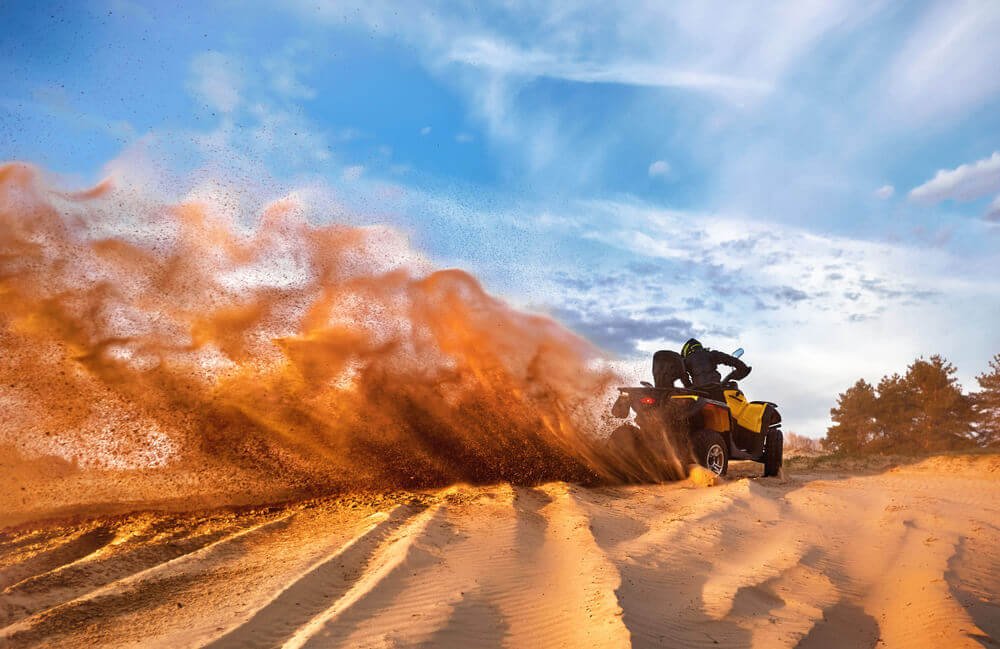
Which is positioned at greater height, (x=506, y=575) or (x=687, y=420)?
(x=687, y=420)

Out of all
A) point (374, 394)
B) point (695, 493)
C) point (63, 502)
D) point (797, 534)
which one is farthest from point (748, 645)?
point (63, 502)

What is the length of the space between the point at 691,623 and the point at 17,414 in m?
9.16

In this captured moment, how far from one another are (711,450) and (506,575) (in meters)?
6.47

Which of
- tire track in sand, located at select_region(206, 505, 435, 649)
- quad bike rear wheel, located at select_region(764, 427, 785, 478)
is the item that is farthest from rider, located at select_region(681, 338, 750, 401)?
tire track in sand, located at select_region(206, 505, 435, 649)

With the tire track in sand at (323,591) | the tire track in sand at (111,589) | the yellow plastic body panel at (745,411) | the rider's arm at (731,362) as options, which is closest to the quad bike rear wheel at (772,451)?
the yellow plastic body panel at (745,411)

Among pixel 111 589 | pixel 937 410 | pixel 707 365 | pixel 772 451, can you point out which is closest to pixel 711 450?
pixel 707 365

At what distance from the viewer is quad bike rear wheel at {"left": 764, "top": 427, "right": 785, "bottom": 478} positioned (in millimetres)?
12992

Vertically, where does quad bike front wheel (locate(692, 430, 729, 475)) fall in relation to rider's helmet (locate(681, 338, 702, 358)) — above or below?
below

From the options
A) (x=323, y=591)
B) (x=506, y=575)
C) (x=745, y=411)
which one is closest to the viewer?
(x=323, y=591)

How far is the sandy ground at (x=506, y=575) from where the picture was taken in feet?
15.8

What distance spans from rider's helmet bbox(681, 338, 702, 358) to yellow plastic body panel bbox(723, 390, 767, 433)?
94 cm

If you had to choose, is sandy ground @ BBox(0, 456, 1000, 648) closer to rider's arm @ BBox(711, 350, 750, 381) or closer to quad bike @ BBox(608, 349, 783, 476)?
quad bike @ BBox(608, 349, 783, 476)

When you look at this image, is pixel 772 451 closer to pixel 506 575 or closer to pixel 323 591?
pixel 506 575

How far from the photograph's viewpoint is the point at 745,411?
41.4ft
